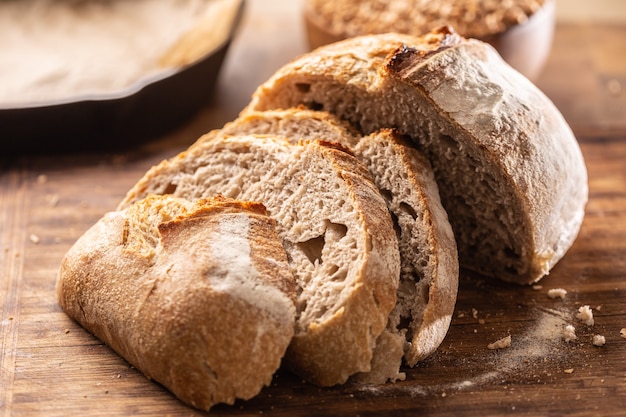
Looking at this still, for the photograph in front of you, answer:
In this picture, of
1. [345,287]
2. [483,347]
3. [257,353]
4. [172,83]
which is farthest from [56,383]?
[172,83]

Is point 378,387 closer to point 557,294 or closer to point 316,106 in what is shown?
point 557,294

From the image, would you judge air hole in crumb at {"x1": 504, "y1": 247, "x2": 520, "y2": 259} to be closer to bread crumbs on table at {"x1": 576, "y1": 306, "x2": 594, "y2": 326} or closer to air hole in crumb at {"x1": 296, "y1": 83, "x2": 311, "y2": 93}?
bread crumbs on table at {"x1": 576, "y1": 306, "x2": 594, "y2": 326}

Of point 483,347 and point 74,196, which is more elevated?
point 483,347

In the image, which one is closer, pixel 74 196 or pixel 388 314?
pixel 388 314

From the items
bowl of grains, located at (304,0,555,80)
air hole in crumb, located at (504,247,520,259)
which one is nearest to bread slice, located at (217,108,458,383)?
air hole in crumb, located at (504,247,520,259)

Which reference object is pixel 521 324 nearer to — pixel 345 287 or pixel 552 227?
pixel 552 227

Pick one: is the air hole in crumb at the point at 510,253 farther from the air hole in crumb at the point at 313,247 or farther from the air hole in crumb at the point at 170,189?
the air hole in crumb at the point at 170,189

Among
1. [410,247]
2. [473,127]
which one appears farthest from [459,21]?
[410,247]
